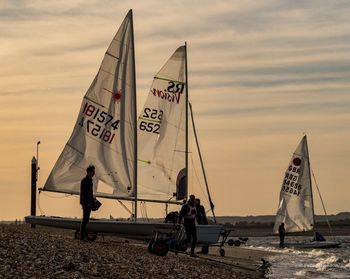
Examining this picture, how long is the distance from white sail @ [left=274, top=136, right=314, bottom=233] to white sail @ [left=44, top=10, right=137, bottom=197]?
3289 cm

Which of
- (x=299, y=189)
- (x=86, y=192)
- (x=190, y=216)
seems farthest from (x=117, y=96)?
(x=299, y=189)

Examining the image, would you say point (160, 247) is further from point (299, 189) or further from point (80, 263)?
point (299, 189)

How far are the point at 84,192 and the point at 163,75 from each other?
16.3 meters

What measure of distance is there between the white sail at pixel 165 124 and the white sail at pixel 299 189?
88.6 feet

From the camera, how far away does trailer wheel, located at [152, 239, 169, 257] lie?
25.4 metres

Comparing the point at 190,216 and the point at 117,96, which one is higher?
the point at 117,96

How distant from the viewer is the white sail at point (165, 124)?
132ft

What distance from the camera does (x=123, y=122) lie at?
34.9 m

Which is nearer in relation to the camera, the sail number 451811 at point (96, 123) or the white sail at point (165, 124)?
the sail number 451811 at point (96, 123)

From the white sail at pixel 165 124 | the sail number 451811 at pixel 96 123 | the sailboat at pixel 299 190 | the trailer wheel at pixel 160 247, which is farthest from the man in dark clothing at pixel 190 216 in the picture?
the sailboat at pixel 299 190

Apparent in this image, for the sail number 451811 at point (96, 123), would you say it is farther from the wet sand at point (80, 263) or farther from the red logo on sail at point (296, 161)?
the red logo on sail at point (296, 161)

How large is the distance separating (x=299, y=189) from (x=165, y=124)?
1104 inches

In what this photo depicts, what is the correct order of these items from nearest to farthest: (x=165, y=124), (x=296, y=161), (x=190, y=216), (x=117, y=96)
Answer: (x=190, y=216) < (x=117, y=96) < (x=165, y=124) < (x=296, y=161)

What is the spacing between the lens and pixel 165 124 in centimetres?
4062
